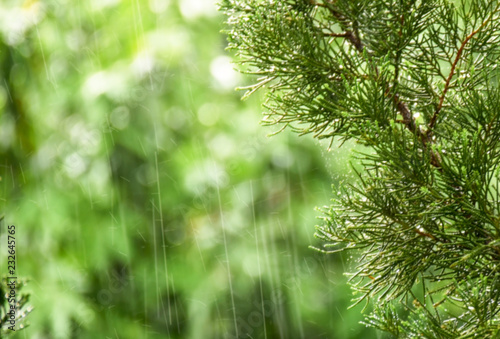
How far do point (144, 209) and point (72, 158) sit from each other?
15.5 inches

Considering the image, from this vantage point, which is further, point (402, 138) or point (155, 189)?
point (155, 189)

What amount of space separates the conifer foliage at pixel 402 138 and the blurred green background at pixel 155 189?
1452mm

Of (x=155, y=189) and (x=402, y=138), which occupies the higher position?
(x=155, y=189)

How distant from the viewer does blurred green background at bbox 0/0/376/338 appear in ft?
7.82

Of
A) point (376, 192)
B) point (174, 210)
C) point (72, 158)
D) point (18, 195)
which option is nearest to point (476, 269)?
point (376, 192)

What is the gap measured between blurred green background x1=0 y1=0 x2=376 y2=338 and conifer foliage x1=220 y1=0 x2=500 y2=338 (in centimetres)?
145

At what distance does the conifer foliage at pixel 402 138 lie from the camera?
72 centimetres

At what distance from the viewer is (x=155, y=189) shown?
2.48 metres

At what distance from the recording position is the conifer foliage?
720 millimetres

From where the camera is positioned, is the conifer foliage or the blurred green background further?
the blurred green background

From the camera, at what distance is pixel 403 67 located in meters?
0.88

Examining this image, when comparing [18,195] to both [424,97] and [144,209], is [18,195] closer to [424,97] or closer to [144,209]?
[144,209]

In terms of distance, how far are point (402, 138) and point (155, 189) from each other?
184 centimetres

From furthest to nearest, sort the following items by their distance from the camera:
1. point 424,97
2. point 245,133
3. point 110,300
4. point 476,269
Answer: point 110,300
point 245,133
point 424,97
point 476,269
